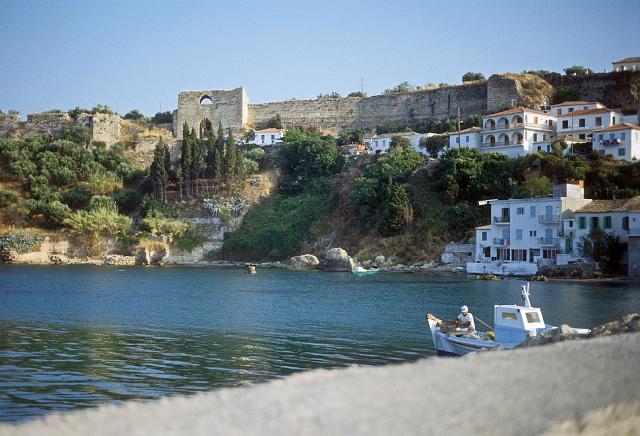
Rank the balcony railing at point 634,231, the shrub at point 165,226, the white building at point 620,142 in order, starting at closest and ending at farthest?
the balcony railing at point 634,231, the white building at point 620,142, the shrub at point 165,226

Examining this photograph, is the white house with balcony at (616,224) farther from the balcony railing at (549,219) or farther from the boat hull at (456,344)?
the boat hull at (456,344)

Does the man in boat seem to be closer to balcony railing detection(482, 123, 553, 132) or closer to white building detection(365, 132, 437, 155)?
balcony railing detection(482, 123, 553, 132)

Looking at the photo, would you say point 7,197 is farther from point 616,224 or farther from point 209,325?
point 616,224

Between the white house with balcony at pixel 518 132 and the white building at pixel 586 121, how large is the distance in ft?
4.23

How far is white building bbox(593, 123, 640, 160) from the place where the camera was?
2128 inches

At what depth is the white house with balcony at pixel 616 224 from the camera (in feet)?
139

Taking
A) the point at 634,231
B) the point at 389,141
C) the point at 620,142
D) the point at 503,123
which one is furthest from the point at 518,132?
the point at 634,231

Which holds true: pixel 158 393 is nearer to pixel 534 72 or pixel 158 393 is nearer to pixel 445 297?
pixel 445 297

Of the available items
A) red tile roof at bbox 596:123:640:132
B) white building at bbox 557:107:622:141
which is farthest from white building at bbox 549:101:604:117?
red tile roof at bbox 596:123:640:132

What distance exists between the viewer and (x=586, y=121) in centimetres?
5991

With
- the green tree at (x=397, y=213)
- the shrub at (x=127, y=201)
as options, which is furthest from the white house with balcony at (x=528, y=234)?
the shrub at (x=127, y=201)

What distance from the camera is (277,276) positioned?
49719 mm

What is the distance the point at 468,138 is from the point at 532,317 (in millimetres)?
45222

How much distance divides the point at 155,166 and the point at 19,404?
5558 cm
